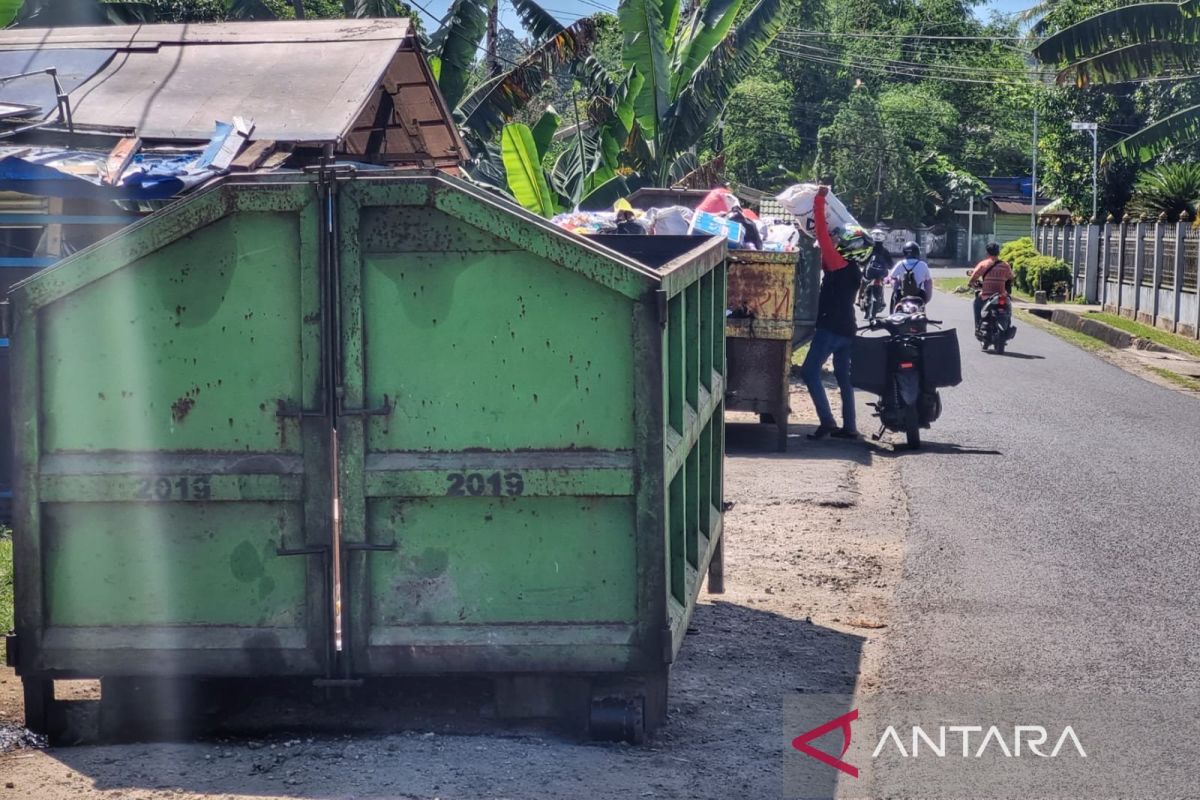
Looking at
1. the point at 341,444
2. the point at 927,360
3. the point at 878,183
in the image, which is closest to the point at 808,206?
the point at 927,360

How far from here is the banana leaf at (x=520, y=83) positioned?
19.1 m

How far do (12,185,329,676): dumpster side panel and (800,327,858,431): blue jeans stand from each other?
29.2 ft

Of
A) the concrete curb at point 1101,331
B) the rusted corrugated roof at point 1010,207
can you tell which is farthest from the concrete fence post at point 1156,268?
the rusted corrugated roof at point 1010,207

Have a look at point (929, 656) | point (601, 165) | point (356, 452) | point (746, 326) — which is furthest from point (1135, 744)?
point (601, 165)

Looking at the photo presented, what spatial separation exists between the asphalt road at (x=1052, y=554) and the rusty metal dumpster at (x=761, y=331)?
1272 mm

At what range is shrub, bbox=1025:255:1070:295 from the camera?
1620 inches

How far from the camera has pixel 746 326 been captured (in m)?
12.2

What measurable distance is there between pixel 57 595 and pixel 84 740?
0.57m

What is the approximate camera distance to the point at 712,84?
750 inches

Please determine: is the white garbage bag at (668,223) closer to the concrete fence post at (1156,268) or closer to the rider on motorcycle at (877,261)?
the rider on motorcycle at (877,261)

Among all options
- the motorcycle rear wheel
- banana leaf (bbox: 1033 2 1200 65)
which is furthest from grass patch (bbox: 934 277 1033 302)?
the motorcycle rear wheel

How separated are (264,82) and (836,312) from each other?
18.2 ft

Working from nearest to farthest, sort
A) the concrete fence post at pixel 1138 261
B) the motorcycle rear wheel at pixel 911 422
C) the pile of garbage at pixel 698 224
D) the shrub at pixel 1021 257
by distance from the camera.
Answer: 1. the pile of garbage at pixel 698 224
2. the motorcycle rear wheel at pixel 911 422
3. the concrete fence post at pixel 1138 261
4. the shrub at pixel 1021 257

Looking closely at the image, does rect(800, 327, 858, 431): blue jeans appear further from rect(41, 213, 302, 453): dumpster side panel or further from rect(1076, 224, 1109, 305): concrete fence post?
rect(1076, 224, 1109, 305): concrete fence post
